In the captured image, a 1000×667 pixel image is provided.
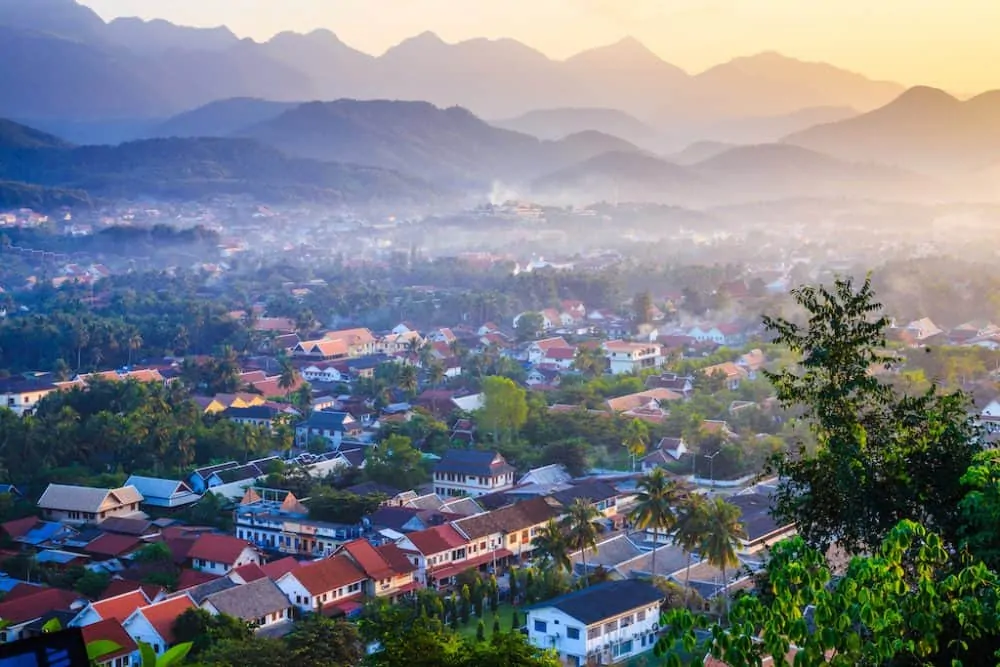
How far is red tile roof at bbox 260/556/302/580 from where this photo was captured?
14.9 m

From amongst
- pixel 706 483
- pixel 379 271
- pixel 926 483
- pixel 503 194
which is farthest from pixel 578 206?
pixel 926 483

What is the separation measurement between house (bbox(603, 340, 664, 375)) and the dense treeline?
12.4 metres

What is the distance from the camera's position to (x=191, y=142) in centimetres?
11288

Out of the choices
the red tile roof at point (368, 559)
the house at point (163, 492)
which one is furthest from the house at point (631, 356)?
the red tile roof at point (368, 559)

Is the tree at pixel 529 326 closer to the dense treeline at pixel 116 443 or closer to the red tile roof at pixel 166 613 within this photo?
the dense treeline at pixel 116 443

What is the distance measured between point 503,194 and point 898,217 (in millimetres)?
40027

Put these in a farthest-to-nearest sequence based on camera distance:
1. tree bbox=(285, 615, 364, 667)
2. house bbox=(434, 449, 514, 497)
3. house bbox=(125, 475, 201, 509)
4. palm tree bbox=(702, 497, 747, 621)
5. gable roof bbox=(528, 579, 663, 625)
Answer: house bbox=(434, 449, 514, 497) → house bbox=(125, 475, 201, 509) → palm tree bbox=(702, 497, 747, 621) → gable roof bbox=(528, 579, 663, 625) → tree bbox=(285, 615, 364, 667)

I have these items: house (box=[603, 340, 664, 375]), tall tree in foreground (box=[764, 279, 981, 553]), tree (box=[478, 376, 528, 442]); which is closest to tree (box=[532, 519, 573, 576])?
tall tree in foreground (box=[764, 279, 981, 553])

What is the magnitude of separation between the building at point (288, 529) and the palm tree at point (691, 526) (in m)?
4.55

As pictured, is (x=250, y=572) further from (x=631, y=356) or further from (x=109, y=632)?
(x=631, y=356)

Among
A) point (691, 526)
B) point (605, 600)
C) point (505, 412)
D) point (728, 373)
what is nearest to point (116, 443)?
point (505, 412)

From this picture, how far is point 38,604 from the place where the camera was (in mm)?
14109

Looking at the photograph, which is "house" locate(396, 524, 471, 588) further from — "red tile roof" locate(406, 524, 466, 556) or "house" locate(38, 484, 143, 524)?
"house" locate(38, 484, 143, 524)

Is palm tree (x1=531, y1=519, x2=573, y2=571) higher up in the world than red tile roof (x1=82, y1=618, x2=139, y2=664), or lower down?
higher up
